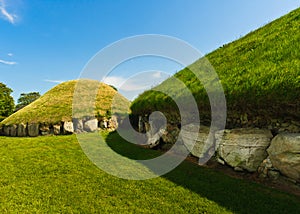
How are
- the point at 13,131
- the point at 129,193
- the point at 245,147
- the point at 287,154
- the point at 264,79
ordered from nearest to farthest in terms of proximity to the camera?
the point at 287,154
the point at 129,193
the point at 245,147
the point at 264,79
the point at 13,131

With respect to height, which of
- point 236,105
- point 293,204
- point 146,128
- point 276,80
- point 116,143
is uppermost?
point 276,80

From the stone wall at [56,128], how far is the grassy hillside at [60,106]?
19.2 inches

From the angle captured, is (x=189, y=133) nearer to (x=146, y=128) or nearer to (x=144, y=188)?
(x=144, y=188)

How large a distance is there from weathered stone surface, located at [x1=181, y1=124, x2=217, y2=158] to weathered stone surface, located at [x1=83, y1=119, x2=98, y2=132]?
35.5 ft

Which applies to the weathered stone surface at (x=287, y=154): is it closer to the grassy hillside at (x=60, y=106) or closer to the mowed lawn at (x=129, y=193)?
the mowed lawn at (x=129, y=193)

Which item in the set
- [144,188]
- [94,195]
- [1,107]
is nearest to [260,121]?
[144,188]

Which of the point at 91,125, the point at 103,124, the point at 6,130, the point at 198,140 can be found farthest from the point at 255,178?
the point at 6,130

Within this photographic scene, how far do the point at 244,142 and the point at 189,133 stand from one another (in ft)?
7.66

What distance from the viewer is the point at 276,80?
574cm

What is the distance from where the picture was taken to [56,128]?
1673 cm

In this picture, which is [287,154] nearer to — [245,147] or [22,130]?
[245,147]

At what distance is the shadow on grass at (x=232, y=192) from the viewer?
4434 millimetres

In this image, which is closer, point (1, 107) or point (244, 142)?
point (244, 142)

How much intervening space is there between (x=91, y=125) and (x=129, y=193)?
Result: 1277 cm
